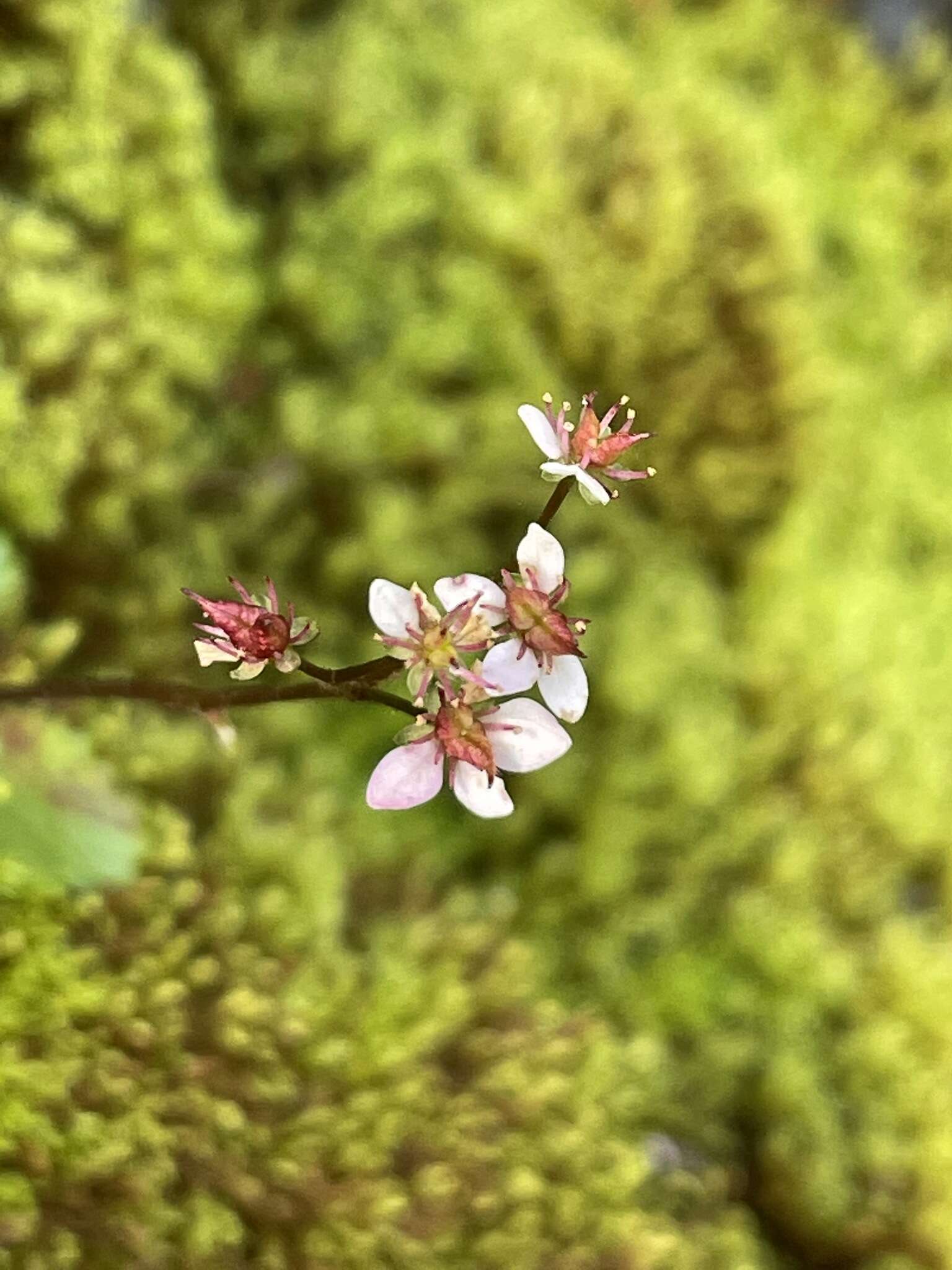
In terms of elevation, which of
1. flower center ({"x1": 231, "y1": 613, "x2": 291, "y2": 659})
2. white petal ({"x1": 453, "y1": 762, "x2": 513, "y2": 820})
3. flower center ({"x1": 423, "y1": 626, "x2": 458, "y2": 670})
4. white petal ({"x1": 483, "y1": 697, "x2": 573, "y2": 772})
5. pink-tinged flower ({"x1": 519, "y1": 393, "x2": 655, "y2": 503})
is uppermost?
pink-tinged flower ({"x1": 519, "y1": 393, "x2": 655, "y2": 503})

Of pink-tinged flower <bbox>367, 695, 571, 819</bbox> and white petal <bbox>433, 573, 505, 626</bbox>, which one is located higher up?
white petal <bbox>433, 573, 505, 626</bbox>

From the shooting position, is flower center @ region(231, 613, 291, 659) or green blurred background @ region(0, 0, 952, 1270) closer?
flower center @ region(231, 613, 291, 659)

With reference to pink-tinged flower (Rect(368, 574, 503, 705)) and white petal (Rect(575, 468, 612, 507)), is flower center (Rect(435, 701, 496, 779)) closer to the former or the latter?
pink-tinged flower (Rect(368, 574, 503, 705))

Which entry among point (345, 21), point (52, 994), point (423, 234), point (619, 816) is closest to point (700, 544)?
point (619, 816)

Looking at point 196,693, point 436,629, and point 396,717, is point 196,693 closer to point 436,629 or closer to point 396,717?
point 436,629

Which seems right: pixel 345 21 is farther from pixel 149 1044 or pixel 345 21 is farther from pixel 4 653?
pixel 149 1044

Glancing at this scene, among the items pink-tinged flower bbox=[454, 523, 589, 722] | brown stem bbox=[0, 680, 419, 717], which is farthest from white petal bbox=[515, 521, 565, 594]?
brown stem bbox=[0, 680, 419, 717]

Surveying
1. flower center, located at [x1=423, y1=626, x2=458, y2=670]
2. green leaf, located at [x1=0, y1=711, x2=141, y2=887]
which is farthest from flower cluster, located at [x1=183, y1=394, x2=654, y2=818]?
green leaf, located at [x1=0, y1=711, x2=141, y2=887]
